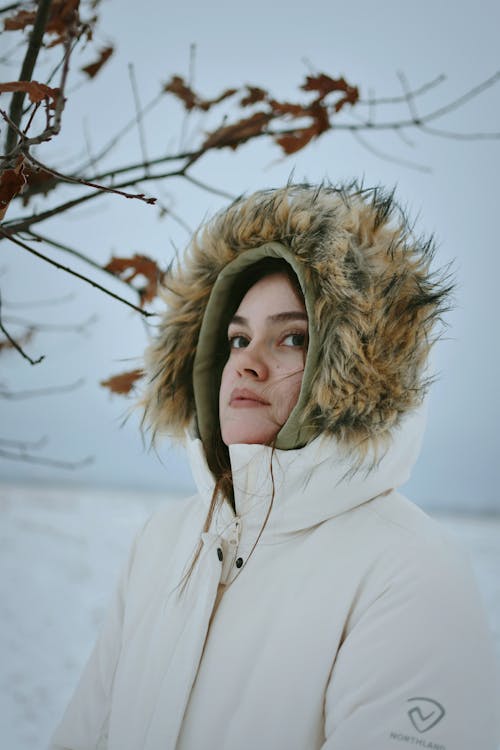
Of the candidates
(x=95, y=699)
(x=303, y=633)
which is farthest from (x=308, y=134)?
(x=95, y=699)

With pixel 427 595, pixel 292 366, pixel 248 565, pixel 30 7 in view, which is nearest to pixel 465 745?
pixel 427 595

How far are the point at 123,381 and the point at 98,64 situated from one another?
2.50 feet

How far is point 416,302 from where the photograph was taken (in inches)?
45.1

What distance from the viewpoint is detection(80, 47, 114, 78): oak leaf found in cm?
124

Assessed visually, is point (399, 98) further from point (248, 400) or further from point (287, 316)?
point (248, 400)

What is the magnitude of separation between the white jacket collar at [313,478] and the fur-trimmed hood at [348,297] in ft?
0.15

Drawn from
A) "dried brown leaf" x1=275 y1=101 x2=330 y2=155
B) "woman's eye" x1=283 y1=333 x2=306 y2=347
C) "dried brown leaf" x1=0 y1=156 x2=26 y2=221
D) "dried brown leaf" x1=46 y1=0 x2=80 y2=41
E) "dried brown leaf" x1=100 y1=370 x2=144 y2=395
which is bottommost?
"dried brown leaf" x1=100 y1=370 x2=144 y2=395

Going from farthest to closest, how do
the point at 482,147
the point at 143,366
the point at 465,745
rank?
the point at 482,147 → the point at 143,366 → the point at 465,745

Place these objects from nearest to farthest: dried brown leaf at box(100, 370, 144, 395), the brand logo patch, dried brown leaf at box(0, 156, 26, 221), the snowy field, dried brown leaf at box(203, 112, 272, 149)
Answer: dried brown leaf at box(0, 156, 26, 221)
the brand logo patch
dried brown leaf at box(203, 112, 272, 149)
dried brown leaf at box(100, 370, 144, 395)
the snowy field

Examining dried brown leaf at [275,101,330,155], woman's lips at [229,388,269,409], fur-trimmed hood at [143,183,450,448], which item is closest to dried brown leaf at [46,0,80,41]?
dried brown leaf at [275,101,330,155]

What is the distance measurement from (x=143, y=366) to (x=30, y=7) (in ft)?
2.70

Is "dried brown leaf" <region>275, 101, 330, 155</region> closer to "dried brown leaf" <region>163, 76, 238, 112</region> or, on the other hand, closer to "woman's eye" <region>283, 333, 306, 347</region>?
"dried brown leaf" <region>163, 76, 238, 112</region>

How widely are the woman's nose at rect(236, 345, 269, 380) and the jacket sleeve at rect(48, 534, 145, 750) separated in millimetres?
656

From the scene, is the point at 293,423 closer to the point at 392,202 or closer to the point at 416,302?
the point at 416,302
